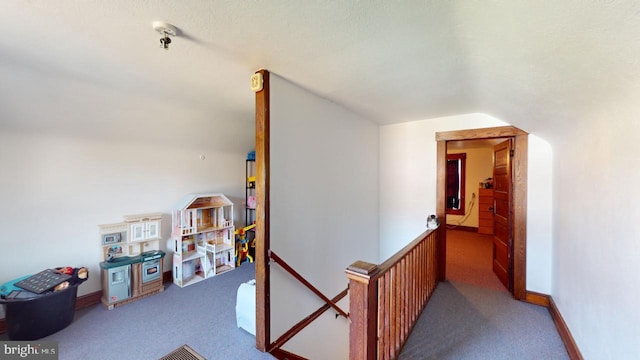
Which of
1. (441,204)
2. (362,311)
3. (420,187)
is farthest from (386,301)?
(420,187)

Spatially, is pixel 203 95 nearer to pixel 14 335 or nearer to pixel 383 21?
pixel 383 21

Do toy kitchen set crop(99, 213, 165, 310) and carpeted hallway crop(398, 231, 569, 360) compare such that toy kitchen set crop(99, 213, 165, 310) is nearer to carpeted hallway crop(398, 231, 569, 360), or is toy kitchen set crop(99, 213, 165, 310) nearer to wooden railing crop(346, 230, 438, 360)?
wooden railing crop(346, 230, 438, 360)

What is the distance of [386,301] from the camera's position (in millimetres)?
1745

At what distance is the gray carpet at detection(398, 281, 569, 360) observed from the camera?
2.04m

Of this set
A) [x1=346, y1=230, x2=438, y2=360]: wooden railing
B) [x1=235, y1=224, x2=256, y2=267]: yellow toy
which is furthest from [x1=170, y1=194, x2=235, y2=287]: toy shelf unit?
[x1=346, y1=230, x2=438, y2=360]: wooden railing

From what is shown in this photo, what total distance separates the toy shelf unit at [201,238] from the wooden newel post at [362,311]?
308cm

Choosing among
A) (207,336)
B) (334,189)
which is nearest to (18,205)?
(207,336)

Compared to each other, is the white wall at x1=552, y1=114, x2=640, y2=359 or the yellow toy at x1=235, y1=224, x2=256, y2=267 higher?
the white wall at x1=552, y1=114, x2=640, y2=359

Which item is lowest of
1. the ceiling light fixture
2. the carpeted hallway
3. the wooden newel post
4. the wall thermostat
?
the carpeted hallway

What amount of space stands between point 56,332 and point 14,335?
0.92ft

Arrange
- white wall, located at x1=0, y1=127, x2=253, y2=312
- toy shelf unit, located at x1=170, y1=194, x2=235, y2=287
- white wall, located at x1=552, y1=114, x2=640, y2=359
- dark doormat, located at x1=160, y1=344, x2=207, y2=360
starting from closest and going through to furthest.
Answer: white wall, located at x1=552, y1=114, x2=640, y2=359 → dark doormat, located at x1=160, y1=344, x2=207, y2=360 → white wall, located at x1=0, y1=127, x2=253, y2=312 → toy shelf unit, located at x1=170, y1=194, x2=235, y2=287

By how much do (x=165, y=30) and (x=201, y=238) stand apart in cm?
339

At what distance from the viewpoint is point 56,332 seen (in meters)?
2.40

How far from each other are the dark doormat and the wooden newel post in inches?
53.9
